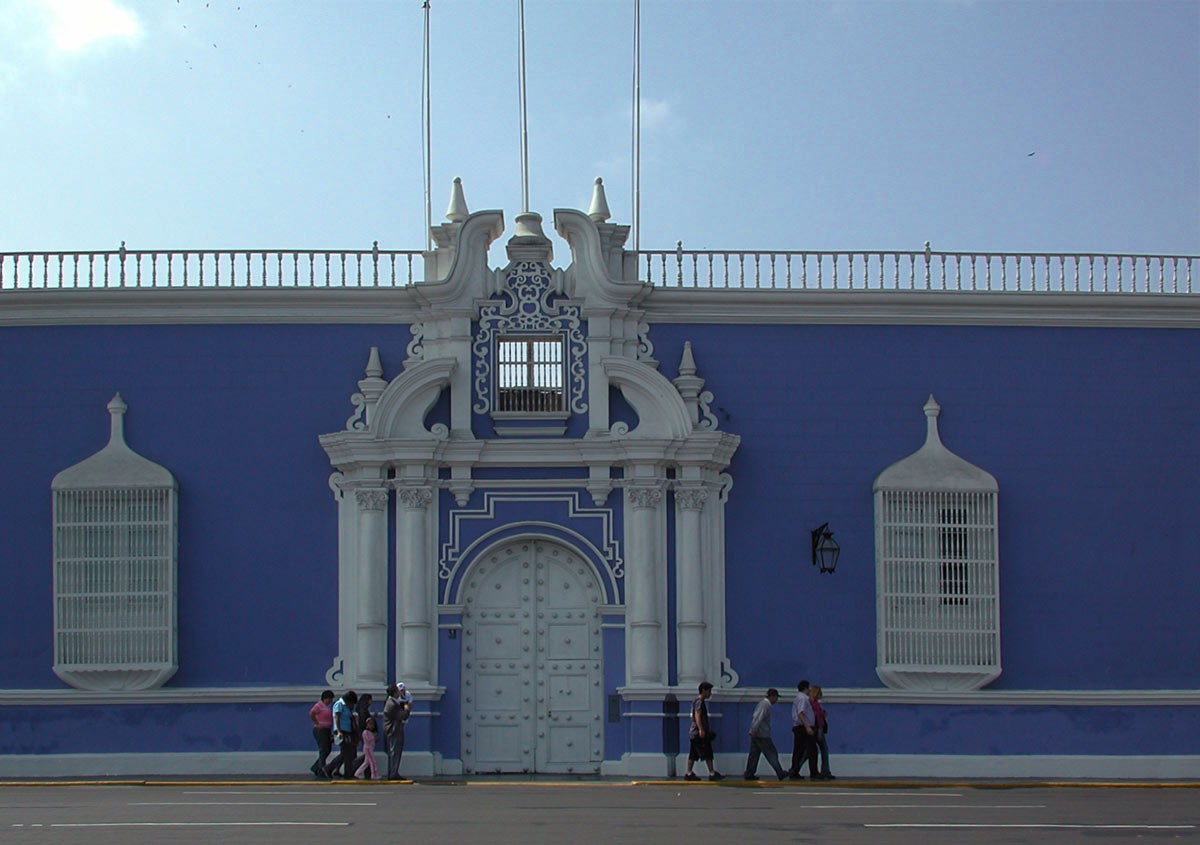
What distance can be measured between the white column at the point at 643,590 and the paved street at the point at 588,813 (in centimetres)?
160

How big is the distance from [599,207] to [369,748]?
7.10 metres

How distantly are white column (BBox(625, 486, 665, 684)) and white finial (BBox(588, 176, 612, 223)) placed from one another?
3406 mm

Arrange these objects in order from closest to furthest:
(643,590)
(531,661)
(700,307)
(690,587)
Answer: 1. (643,590)
2. (690,587)
3. (531,661)
4. (700,307)

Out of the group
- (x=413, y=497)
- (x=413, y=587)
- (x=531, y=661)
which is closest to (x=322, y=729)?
(x=413, y=587)

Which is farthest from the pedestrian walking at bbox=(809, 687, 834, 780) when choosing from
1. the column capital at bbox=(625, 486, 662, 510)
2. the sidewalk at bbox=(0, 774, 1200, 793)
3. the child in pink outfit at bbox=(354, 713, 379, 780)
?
the child in pink outfit at bbox=(354, 713, 379, 780)

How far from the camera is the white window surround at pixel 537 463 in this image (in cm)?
2064

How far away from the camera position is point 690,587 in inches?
814

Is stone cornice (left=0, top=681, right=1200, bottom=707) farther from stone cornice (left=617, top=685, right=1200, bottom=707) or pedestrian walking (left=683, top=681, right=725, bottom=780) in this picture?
pedestrian walking (left=683, top=681, right=725, bottom=780)

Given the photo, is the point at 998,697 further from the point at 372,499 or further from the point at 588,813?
the point at 372,499

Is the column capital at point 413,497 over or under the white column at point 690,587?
over

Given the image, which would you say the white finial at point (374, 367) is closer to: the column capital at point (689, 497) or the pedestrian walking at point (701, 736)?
the column capital at point (689, 497)

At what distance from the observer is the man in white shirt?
19891 mm

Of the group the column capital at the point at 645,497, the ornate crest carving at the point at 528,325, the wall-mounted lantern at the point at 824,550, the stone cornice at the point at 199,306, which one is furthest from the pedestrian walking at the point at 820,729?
the stone cornice at the point at 199,306

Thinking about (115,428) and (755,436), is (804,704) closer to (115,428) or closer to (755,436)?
(755,436)
